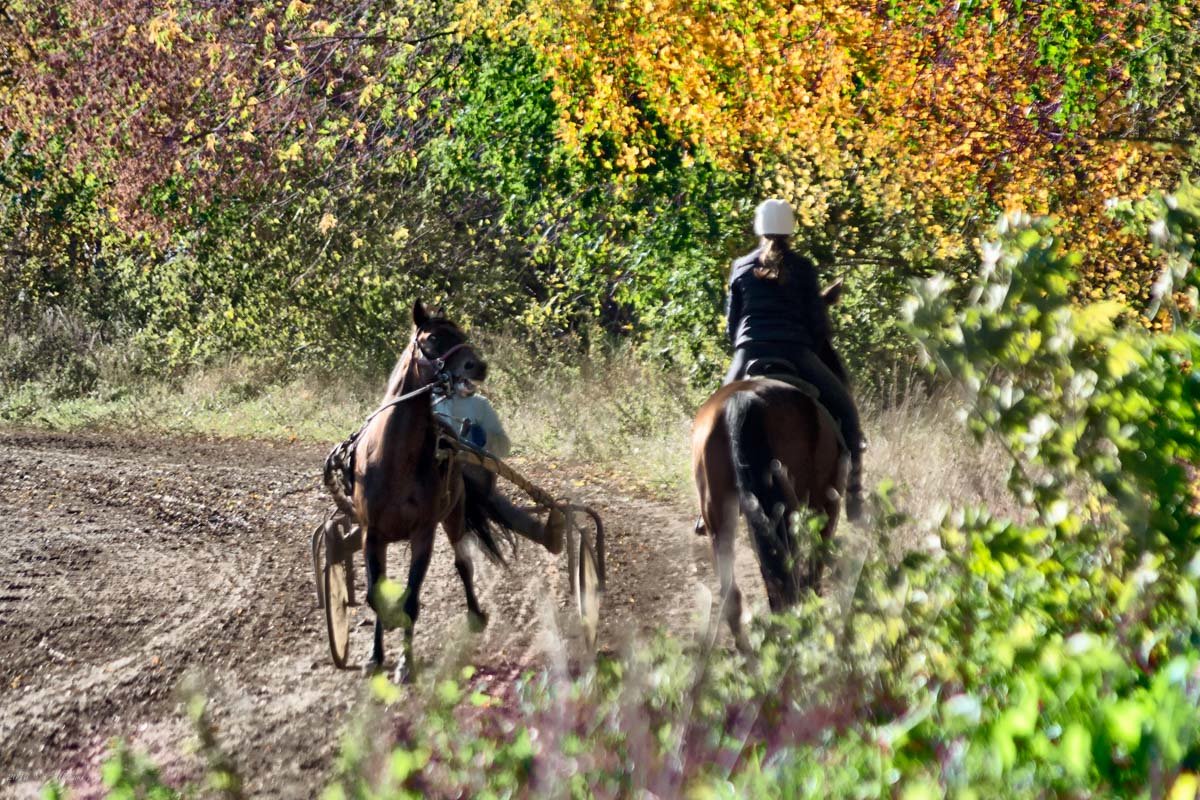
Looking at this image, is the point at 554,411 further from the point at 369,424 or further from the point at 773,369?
the point at 773,369

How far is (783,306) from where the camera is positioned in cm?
850

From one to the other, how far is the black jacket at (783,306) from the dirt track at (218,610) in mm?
1673

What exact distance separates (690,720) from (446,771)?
0.69 meters

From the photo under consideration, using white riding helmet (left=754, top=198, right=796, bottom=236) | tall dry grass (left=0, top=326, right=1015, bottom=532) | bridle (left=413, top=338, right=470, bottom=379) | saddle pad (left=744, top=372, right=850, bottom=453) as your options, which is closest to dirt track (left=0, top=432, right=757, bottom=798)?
tall dry grass (left=0, top=326, right=1015, bottom=532)

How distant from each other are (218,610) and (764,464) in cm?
417

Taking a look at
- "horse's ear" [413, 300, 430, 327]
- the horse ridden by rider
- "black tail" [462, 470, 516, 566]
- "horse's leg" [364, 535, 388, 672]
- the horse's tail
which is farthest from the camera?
"black tail" [462, 470, 516, 566]

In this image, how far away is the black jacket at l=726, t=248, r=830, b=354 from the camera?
8.50 meters

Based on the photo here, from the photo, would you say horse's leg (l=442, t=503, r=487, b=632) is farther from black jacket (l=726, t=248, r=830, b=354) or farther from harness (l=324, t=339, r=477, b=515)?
black jacket (l=726, t=248, r=830, b=354)

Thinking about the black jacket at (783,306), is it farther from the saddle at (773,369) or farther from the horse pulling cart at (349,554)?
the horse pulling cart at (349,554)

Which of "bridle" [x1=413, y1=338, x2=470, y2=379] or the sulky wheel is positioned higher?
"bridle" [x1=413, y1=338, x2=470, y2=379]

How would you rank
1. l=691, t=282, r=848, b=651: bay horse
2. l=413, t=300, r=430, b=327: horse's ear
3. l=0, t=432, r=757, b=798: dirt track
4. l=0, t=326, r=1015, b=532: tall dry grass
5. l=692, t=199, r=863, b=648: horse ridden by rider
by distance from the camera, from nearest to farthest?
l=0, t=432, r=757, b=798: dirt track < l=691, t=282, r=848, b=651: bay horse < l=692, t=199, r=863, b=648: horse ridden by rider < l=413, t=300, r=430, b=327: horse's ear < l=0, t=326, r=1015, b=532: tall dry grass

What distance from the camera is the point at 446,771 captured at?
172 inches

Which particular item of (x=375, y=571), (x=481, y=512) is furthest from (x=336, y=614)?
(x=481, y=512)

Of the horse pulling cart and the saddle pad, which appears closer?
the saddle pad
